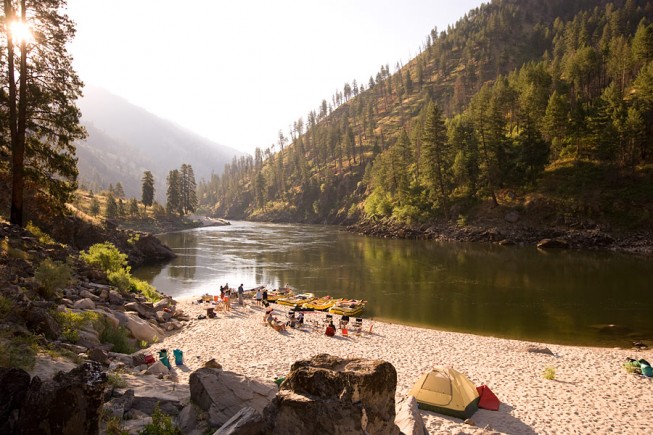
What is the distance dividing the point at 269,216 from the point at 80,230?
110389 millimetres

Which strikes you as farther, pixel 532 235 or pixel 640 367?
pixel 532 235

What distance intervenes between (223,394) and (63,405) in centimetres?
365

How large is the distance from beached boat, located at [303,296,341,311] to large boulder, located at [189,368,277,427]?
22597 mm

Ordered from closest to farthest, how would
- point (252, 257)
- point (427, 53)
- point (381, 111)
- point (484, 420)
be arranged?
point (484, 420), point (252, 257), point (381, 111), point (427, 53)

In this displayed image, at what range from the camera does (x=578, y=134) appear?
68625 mm

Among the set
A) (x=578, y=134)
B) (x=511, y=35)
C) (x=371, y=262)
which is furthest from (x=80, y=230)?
(x=511, y=35)

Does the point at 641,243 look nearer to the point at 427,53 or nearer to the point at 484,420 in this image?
the point at 484,420

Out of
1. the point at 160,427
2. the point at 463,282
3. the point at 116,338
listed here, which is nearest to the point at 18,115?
the point at 116,338

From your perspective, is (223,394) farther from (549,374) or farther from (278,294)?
(278,294)

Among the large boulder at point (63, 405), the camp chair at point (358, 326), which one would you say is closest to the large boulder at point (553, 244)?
the camp chair at point (358, 326)

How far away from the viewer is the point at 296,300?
1362 inches

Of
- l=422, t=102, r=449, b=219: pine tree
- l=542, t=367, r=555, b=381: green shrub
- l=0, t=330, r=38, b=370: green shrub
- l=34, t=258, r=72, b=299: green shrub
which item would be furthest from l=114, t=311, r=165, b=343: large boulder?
l=422, t=102, r=449, b=219: pine tree

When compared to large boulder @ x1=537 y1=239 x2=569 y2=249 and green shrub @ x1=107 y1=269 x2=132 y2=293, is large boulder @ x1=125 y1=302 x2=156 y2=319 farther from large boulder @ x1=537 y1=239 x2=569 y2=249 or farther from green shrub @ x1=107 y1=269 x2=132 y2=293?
large boulder @ x1=537 y1=239 x2=569 y2=249

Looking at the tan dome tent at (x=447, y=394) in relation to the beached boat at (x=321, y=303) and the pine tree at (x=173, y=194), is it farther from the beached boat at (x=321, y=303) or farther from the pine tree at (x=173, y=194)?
the pine tree at (x=173, y=194)
